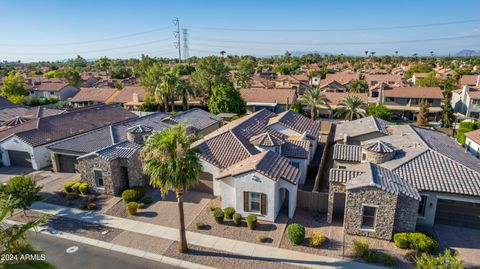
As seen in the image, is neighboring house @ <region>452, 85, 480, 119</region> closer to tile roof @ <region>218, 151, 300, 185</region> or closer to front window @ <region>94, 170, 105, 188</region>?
tile roof @ <region>218, 151, 300, 185</region>

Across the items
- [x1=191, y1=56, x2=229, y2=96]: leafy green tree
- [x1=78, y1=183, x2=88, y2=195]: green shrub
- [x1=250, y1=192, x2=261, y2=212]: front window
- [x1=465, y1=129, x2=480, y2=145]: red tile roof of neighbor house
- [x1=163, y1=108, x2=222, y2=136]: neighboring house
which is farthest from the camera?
[x1=191, y1=56, x2=229, y2=96]: leafy green tree

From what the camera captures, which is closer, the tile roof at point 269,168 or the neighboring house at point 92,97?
the tile roof at point 269,168

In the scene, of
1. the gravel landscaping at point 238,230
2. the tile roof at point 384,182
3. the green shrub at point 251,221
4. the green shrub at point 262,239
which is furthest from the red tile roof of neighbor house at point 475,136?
the green shrub at point 262,239

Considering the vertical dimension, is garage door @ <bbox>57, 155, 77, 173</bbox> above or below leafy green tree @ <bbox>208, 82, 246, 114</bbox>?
below

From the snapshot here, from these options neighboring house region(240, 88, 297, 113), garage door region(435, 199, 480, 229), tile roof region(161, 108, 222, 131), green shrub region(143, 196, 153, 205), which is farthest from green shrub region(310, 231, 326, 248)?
neighboring house region(240, 88, 297, 113)

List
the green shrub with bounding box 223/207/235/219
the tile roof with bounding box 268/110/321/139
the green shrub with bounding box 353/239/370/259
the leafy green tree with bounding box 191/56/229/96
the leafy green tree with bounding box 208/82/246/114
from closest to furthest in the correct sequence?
the green shrub with bounding box 353/239/370/259 < the green shrub with bounding box 223/207/235/219 < the tile roof with bounding box 268/110/321/139 < the leafy green tree with bounding box 208/82/246/114 < the leafy green tree with bounding box 191/56/229/96

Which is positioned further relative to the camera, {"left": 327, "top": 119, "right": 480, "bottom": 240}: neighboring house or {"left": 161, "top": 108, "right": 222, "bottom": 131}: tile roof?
{"left": 161, "top": 108, "right": 222, "bottom": 131}: tile roof

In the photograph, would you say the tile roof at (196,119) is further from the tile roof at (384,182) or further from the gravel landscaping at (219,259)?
the tile roof at (384,182)
